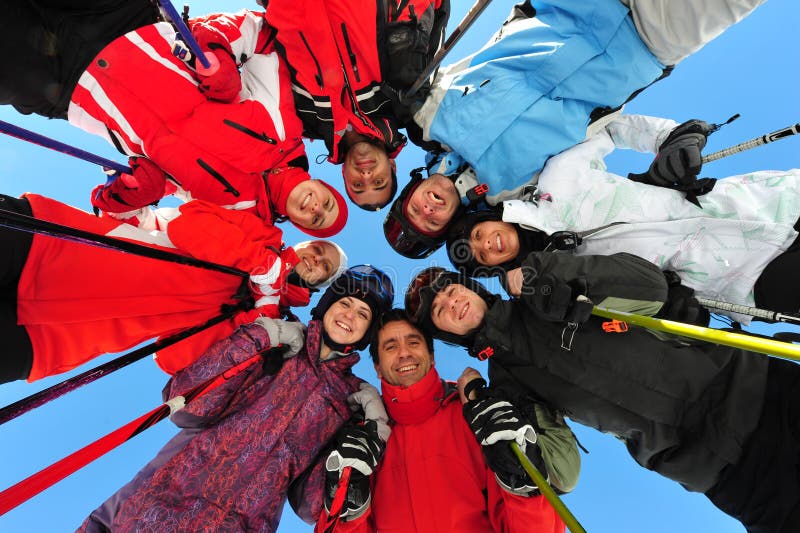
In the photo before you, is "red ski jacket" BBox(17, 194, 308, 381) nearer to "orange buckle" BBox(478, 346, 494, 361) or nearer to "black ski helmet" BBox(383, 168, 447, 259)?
"black ski helmet" BBox(383, 168, 447, 259)

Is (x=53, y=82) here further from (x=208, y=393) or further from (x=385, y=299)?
(x=385, y=299)

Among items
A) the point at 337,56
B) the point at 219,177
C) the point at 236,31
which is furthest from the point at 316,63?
the point at 219,177

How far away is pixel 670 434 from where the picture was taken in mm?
2768

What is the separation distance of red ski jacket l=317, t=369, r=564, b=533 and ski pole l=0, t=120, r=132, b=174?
3.30m

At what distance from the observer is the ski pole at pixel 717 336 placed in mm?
1684

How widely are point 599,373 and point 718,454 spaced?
35.7 inches

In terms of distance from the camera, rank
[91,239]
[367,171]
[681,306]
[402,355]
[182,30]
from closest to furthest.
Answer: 1. [91,239]
2. [182,30]
3. [681,306]
4. [402,355]
5. [367,171]

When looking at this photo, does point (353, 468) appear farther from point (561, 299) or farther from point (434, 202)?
point (434, 202)

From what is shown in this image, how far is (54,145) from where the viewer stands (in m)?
2.98

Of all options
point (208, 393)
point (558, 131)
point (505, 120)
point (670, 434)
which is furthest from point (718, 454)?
point (208, 393)

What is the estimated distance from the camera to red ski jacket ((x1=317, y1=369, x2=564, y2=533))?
287cm

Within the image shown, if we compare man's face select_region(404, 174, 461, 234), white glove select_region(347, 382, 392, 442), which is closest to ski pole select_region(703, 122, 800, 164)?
man's face select_region(404, 174, 461, 234)

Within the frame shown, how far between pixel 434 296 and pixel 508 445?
57.5 inches

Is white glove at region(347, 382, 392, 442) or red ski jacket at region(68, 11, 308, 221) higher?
red ski jacket at region(68, 11, 308, 221)
